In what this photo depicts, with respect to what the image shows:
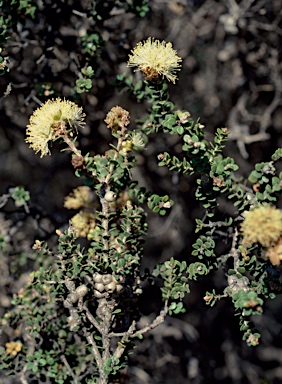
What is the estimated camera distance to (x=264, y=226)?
629 millimetres

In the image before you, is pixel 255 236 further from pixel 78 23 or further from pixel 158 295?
pixel 158 295

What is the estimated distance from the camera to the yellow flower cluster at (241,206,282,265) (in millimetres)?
628

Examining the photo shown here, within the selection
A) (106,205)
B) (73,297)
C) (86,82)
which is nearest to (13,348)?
(73,297)

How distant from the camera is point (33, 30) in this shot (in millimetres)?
1114

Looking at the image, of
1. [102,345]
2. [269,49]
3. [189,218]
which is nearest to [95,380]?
[102,345]

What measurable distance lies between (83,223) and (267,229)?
0.35m

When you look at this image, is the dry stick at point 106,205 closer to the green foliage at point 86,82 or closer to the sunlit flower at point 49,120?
the sunlit flower at point 49,120

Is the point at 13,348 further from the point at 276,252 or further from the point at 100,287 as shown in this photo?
the point at 276,252

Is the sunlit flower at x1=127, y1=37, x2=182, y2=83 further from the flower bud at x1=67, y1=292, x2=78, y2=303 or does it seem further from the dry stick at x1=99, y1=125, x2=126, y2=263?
the flower bud at x1=67, y1=292, x2=78, y2=303

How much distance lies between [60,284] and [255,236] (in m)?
0.32

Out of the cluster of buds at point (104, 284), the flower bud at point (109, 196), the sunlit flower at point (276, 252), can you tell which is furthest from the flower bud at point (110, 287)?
the sunlit flower at point (276, 252)

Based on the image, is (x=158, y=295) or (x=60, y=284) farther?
(x=158, y=295)

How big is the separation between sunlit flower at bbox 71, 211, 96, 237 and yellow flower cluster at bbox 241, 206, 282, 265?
0.32 metres

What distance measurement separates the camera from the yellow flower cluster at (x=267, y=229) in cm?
63
